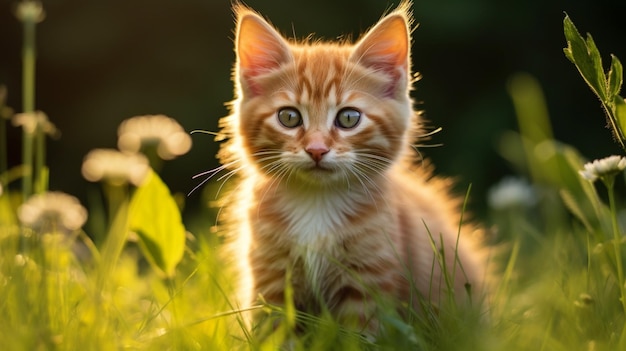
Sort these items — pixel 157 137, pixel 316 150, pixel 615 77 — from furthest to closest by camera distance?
1. pixel 157 137
2. pixel 316 150
3. pixel 615 77

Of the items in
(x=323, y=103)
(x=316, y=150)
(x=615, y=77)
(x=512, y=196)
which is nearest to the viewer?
(x=615, y=77)

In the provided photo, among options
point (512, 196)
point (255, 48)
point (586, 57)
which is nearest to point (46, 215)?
point (255, 48)


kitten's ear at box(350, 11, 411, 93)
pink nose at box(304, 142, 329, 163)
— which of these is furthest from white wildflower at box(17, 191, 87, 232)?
kitten's ear at box(350, 11, 411, 93)

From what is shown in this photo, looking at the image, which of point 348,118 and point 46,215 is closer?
point 348,118

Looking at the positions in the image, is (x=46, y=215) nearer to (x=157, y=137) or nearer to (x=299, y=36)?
(x=157, y=137)

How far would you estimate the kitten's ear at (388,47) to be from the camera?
194 centimetres

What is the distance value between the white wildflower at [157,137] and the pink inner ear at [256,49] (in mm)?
320

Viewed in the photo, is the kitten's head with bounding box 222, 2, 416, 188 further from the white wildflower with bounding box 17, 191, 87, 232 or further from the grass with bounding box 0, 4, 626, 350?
the white wildflower with bounding box 17, 191, 87, 232

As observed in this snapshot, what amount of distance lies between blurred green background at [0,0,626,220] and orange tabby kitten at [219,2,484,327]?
169 cm

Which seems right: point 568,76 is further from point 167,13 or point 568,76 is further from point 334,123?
point 334,123

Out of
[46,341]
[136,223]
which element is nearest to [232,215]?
[136,223]

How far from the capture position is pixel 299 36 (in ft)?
12.4

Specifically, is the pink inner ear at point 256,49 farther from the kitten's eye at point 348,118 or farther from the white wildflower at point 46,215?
the white wildflower at point 46,215

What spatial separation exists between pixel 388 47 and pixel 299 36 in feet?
6.05
